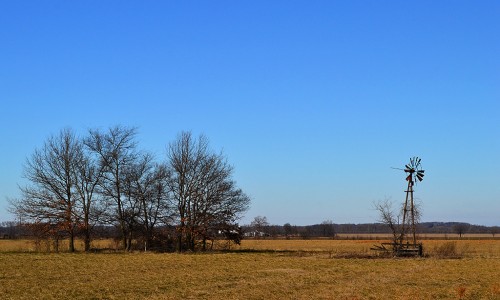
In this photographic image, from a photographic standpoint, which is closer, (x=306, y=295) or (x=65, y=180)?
(x=306, y=295)

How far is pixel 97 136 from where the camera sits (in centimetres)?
5269

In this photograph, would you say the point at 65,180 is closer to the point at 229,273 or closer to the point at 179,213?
the point at 179,213

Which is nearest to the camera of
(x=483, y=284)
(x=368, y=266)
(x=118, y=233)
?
(x=483, y=284)

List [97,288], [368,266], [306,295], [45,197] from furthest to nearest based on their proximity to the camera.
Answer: [45,197]
[368,266]
[97,288]
[306,295]

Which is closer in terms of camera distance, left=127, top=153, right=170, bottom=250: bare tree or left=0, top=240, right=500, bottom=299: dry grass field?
left=0, top=240, right=500, bottom=299: dry grass field

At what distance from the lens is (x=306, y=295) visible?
2050cm

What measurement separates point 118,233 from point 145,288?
108ft

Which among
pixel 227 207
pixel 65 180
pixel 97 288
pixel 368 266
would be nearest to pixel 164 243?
pixel 227 207

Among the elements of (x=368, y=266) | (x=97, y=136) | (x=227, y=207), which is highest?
(x=97, y=136)

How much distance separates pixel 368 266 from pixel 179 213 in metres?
22.0

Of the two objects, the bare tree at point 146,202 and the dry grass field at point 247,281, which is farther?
the bare tree at point 146,202

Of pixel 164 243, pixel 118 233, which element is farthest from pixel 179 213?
pixel 118 233

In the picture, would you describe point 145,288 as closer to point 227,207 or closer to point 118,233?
point 227,207

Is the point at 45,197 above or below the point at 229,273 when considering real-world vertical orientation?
above
